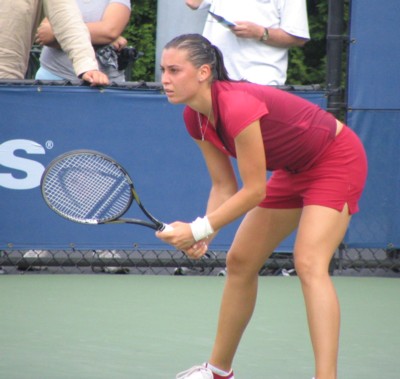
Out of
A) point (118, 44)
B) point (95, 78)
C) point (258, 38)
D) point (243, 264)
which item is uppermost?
point (258, 38)

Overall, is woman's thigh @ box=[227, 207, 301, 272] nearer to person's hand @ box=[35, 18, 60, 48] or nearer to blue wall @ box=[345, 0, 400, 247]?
blue wall @ box=[345, 0, 400, 247]

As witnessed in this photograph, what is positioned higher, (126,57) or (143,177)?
(126,57)

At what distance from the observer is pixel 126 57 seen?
736 centimetres

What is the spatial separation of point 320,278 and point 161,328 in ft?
5.35

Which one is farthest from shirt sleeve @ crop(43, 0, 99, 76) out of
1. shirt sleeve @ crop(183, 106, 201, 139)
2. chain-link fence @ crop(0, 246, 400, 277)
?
shirt sleeve @ crop(183, 106, 201, 139)

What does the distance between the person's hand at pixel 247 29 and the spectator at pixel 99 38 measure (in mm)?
846

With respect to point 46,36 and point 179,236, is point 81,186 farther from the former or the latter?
point 46,36

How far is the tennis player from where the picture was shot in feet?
12.8

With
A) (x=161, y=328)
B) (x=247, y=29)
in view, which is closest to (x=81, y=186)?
(x=161, y=328)

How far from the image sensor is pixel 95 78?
6.67 metres

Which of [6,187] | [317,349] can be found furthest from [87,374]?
[6,187]

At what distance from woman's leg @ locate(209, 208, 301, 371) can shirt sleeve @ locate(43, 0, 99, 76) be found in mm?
2590

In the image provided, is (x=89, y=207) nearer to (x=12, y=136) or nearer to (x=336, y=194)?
(x=336, y=194)

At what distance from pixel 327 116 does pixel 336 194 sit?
0.36 metres
